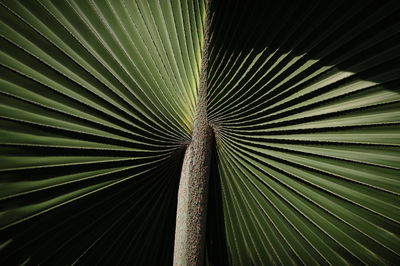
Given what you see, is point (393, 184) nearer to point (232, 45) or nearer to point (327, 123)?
point (327, 123)

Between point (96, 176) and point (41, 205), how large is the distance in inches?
8.2

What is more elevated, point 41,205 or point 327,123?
point 327,123

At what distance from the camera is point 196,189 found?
1.10 meters

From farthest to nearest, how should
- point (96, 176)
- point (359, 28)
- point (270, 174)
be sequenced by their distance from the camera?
point (270, 174) < point (96, 176) < point (359, 28)

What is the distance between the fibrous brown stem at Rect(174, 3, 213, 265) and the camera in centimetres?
106

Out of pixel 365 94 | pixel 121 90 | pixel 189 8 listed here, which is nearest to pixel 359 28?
pixel 365 94

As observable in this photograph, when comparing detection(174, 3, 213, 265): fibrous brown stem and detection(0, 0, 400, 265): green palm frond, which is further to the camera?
detection(174, 3, 213, 265): fibrous brown stem

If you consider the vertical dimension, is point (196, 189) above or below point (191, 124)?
below

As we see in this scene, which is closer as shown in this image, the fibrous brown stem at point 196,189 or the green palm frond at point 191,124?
the green palm frond at point 191,124

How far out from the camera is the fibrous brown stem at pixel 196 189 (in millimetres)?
1062

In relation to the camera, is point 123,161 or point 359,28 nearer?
point 359,28

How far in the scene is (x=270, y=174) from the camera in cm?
115

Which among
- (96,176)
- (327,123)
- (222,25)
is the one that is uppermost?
(222,25)

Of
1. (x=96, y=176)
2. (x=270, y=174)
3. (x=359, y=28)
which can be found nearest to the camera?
(x=359, y=28)
